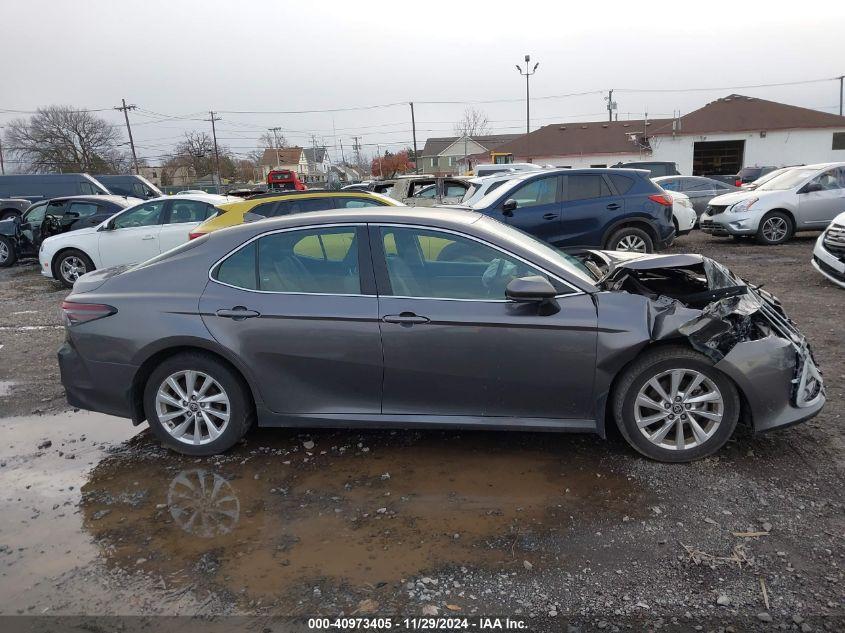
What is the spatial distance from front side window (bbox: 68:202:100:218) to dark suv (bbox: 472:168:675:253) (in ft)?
28.3

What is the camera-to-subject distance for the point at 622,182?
407 inches

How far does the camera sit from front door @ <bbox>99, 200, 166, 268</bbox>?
1066 cm

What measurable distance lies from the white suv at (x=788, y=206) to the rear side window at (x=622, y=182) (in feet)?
13.7

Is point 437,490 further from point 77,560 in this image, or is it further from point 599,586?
point 77,560

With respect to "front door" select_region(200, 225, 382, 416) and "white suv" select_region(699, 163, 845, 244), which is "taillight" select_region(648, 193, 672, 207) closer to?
"white suv" select_region(699, 163, 845, 244)

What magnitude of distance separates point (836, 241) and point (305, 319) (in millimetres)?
7684

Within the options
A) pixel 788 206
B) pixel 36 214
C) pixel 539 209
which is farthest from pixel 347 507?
pixel 36 214

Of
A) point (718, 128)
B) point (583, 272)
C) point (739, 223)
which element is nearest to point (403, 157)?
point (718, 128)

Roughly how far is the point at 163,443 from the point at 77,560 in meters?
1.10

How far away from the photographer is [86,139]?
64.5m

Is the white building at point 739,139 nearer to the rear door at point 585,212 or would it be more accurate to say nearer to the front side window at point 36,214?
the rear door at point 585,212

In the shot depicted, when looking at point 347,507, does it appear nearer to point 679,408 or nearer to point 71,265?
point 679,408

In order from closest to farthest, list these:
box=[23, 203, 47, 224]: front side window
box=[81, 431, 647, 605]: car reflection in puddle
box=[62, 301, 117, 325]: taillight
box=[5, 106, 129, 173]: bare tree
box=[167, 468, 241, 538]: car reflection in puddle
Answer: box=[81, 431, 647, 605]: car reflection in puddle → box=[167, 468, 241, 538]: car reflection in puddle → box=[62, 301, 117, 325]: taillight → box=[23, 203, 47, 224]: front side window → box=[5, 106, 129, 173]: bare tree

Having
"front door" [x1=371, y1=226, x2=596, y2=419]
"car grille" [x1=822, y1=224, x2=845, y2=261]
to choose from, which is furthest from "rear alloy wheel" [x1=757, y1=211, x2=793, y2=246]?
"front door" [x1=371, y1=226, x2=596, y2=419]
